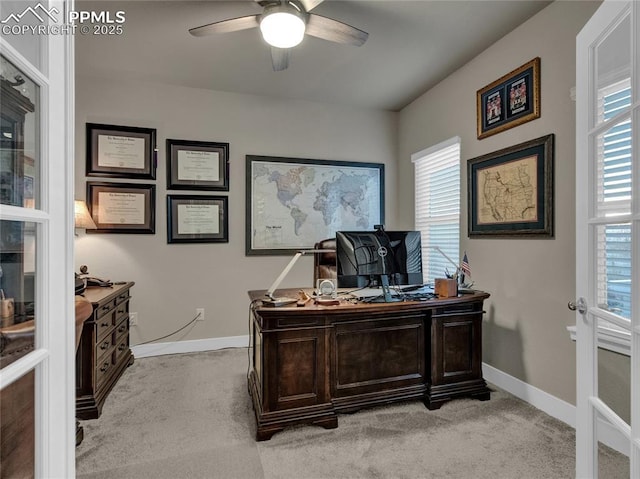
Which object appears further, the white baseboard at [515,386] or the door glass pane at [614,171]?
the white baseboard at [515,386]

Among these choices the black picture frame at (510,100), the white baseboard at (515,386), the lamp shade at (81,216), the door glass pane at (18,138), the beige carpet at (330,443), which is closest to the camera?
the door glass pane at (18,138)

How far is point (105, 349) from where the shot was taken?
97.5 inches

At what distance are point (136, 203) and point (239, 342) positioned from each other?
1.78m

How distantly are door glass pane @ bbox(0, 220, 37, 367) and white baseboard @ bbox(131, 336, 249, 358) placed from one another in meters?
2.81

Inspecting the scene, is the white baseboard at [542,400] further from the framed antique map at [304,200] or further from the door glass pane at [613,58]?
the framed antique map at [304,200]

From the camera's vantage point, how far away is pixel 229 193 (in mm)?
3600

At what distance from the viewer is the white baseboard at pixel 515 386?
1256 mm

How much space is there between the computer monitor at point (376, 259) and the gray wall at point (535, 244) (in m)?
0.77

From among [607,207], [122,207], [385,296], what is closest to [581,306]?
[607,207]

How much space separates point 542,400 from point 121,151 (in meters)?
4.09

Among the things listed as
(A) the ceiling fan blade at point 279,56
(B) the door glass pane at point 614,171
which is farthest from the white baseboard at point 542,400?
(A) the ceiling fan blade at point 279,56

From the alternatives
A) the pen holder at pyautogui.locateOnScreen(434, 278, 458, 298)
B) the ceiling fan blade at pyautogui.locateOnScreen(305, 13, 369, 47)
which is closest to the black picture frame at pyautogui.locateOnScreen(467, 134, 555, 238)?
the pen holder at pyautogui.locateOnScreen(434, 278, 458, 298)

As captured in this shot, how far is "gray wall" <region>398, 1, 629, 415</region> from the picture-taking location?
2.12 metres

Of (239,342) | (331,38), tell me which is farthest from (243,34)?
(239,342)
